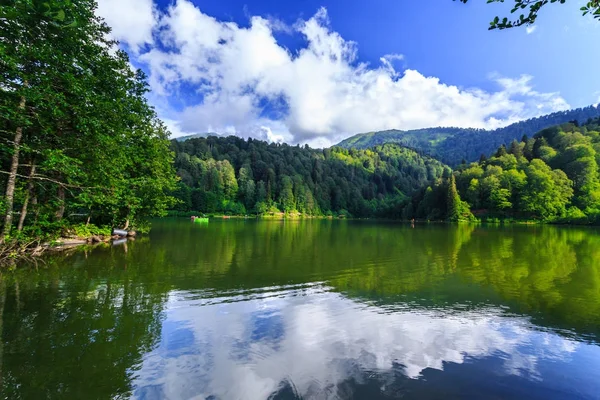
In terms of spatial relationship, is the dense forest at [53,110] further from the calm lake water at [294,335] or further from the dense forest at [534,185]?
the dense forest at [534,185]

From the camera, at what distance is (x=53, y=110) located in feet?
52.9

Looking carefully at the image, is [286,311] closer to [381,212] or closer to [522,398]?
[522,398]

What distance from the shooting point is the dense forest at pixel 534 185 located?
320 ft

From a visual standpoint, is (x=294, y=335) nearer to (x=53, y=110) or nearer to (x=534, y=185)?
(x=53, y=110)

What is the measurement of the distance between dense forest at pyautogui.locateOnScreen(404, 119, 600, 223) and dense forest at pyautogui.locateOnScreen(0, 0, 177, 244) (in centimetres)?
11159

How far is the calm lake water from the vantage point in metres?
6.52

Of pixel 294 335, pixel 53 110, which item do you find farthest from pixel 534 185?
pixel 53 110

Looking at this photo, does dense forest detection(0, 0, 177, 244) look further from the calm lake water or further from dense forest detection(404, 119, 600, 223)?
dense forest detection(404, 119, 600, 223)

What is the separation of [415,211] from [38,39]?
134 metres

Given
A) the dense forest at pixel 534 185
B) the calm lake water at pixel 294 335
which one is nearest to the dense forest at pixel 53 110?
the calm lake water at pixel 294 335

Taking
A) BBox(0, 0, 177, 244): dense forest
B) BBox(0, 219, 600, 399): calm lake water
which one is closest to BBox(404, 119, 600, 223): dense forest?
BBox(0, 219, 600, 399): calm lake water

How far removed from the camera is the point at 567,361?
7727 mm

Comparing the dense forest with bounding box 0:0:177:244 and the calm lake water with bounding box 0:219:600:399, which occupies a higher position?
the dense forest with bounding box 0:0:177:244

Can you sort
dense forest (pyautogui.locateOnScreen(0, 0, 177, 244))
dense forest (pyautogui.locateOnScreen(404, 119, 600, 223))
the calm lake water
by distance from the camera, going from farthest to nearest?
dense forest (pyautogui.locateOnScreen(404, 119, 600, 223)) → dense forest (pyautogui.locateOnScreen(0, 0, 177, 244)) → the calm lake water
